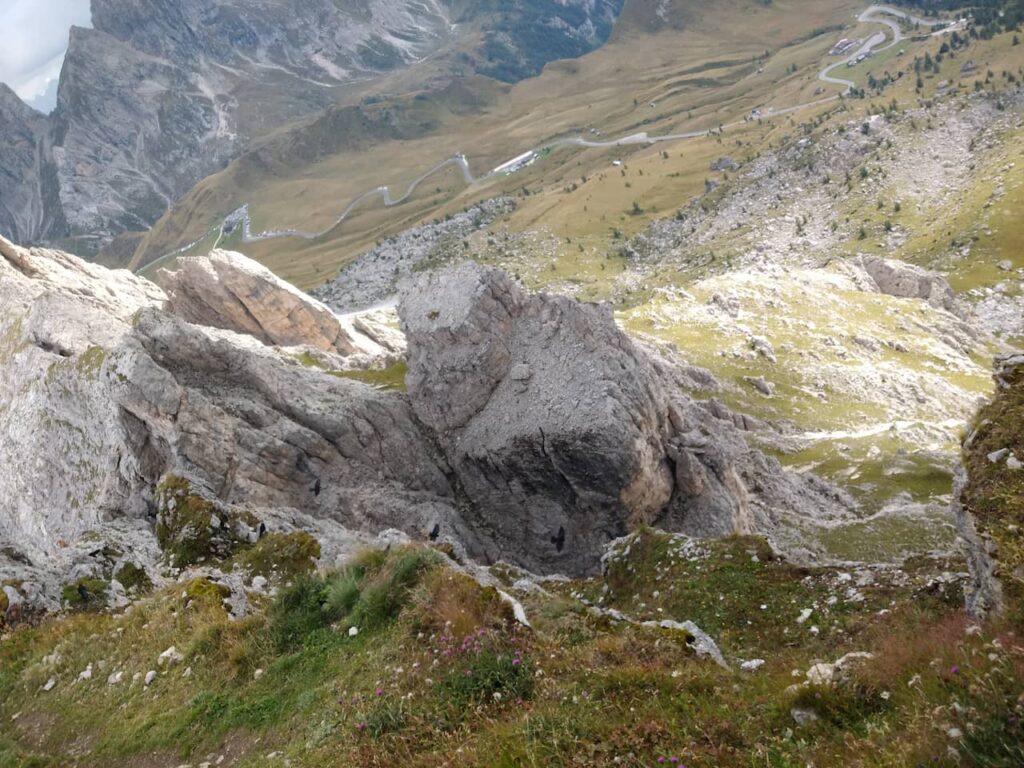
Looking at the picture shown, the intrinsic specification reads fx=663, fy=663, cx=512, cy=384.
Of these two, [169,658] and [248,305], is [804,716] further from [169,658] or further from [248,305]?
[248,305]

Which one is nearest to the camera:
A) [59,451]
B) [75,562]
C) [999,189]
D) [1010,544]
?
[1010,544]

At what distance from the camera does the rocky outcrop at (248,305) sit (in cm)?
8131

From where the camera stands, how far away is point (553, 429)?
120ft

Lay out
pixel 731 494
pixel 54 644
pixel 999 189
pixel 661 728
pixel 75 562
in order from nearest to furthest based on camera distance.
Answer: pixel 661 728 < pixel 54 644 < pixel 75 562 < pixel 731 494 < pixel 999 189

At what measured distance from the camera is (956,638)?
8.57 metres

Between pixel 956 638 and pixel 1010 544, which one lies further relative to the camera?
pixel 1010 544

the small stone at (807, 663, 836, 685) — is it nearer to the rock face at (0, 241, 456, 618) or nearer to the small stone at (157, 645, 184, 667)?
the small stone at (157, 645, 184, 667)

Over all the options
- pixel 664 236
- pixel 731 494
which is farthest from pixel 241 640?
pixel 664 236

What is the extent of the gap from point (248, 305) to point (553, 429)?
58329 millimetres

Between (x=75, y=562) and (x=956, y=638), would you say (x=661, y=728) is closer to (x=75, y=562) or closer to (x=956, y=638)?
(x=956, y=638)

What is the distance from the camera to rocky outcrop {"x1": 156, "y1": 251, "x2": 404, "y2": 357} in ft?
267

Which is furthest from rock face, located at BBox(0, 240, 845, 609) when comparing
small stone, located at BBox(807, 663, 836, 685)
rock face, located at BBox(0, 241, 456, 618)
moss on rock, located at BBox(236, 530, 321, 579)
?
small stone, located at BBox(807, 663, 836, 685)

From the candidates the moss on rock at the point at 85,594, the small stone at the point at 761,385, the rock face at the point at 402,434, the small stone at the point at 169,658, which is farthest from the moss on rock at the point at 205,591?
the small stone at the point at 761,385

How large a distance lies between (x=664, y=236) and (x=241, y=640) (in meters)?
161
